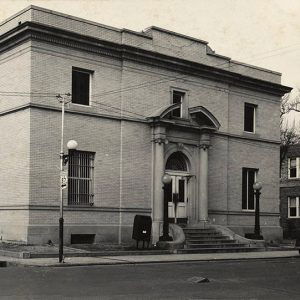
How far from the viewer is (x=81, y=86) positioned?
24.9m

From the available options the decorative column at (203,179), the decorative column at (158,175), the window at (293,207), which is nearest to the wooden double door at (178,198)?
the decorative column at (203,179)

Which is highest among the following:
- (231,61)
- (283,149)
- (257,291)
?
(231,61)

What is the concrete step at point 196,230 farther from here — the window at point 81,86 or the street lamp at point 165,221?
the window at point 81,86

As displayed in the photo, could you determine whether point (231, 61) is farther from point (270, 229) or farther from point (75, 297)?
point (75, 297)

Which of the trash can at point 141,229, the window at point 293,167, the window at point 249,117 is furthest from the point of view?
the window at point 293,167

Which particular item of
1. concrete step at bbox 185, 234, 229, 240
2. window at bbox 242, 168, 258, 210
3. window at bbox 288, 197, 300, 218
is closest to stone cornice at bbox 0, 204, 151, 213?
concrete step at bbox 185, 234, 229, 240

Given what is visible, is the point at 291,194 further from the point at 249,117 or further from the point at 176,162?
the point at 176,162

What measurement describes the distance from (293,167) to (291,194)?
89.7 inches

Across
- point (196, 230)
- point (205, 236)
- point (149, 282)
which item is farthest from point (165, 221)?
point (149, 282)

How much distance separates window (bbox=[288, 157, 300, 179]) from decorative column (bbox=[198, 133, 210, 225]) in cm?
2119

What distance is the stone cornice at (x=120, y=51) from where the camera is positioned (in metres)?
23.3

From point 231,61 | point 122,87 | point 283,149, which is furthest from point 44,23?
point 283,149

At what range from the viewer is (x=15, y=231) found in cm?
2312

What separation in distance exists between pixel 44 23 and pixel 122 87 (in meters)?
4.57
